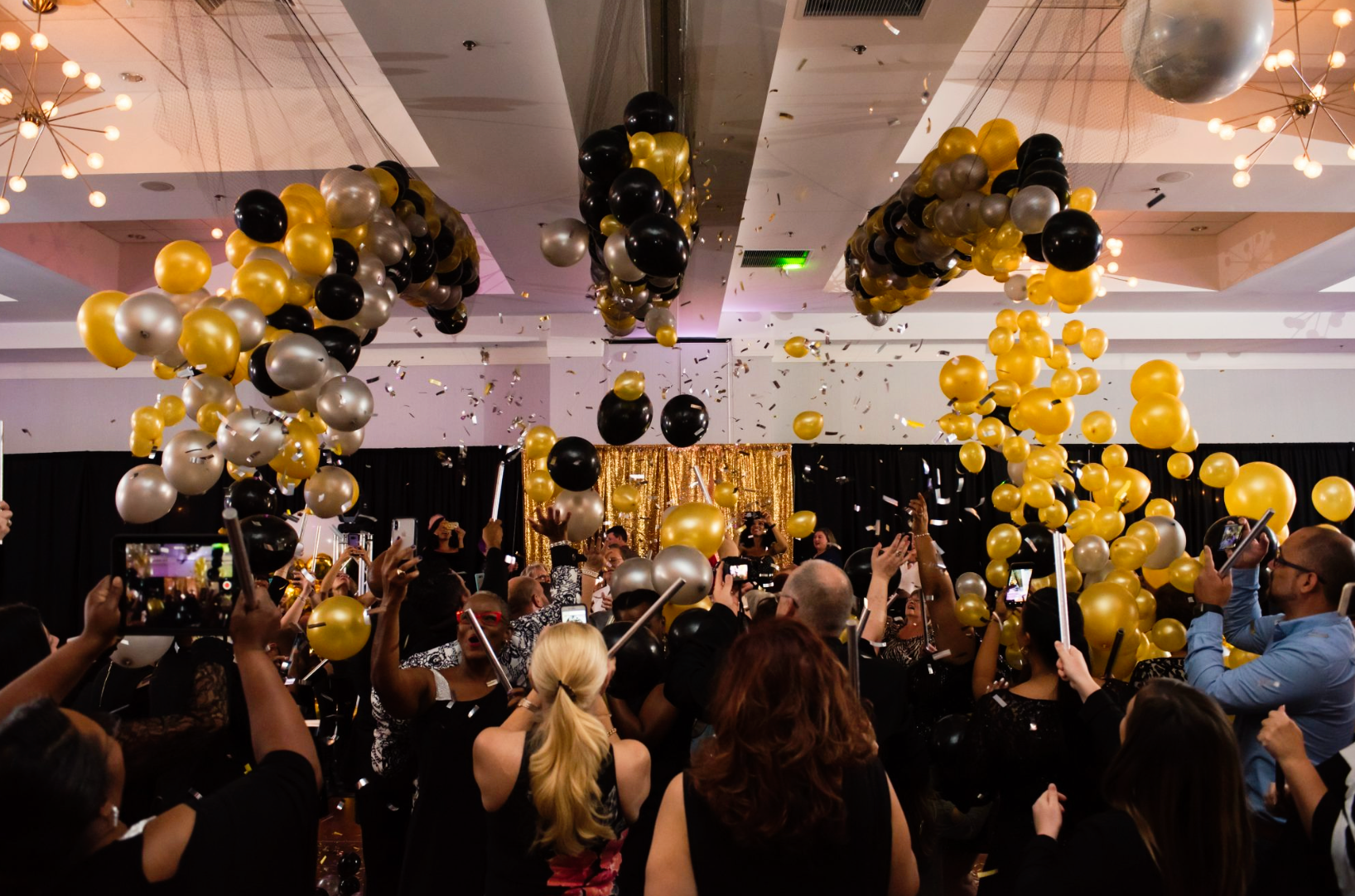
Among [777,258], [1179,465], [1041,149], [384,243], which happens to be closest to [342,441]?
[384,243]

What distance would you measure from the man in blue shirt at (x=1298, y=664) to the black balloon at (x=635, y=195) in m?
2.40

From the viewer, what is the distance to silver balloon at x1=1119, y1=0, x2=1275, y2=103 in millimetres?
2436

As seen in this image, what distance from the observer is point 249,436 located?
11.8 feet

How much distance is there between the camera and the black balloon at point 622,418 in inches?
175

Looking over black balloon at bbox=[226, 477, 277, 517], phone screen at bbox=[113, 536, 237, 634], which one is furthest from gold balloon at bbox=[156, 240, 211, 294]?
phone screen at bbox=[113, 536, 237, 634]

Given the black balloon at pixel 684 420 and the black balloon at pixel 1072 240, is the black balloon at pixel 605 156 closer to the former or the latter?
the black balloon at pixel 684 420

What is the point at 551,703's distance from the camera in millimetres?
2154

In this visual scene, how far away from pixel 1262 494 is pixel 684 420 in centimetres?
259

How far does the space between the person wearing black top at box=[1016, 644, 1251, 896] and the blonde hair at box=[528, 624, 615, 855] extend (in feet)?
2.96

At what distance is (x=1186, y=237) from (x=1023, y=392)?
5.54m

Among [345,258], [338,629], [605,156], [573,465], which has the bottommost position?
[338,629]

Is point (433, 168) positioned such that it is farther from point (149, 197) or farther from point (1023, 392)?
point (1023, 392)

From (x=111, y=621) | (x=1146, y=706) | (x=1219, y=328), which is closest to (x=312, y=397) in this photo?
(x=111, y=621)

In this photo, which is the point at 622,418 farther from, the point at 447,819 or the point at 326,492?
the point at 447,819
